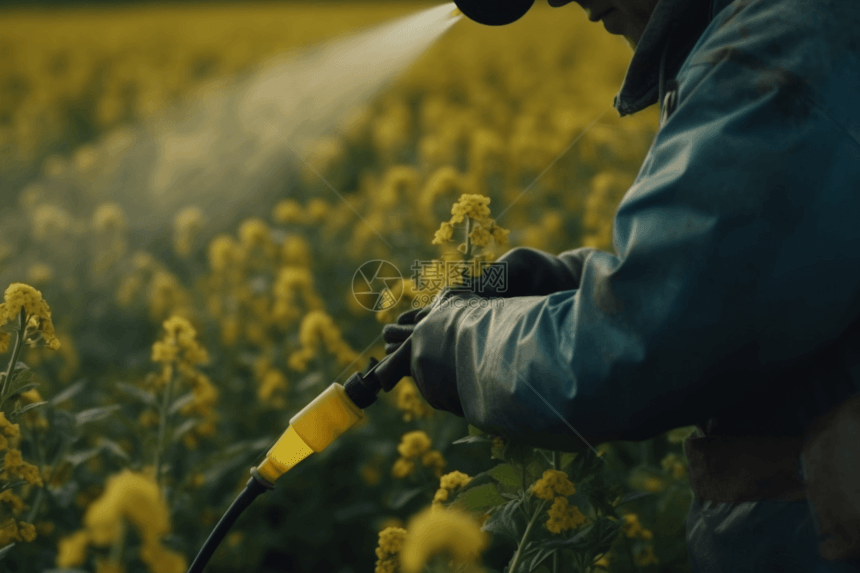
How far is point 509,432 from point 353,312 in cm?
246

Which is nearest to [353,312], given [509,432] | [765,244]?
[509,432]

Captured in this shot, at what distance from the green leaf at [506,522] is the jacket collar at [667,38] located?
82cm

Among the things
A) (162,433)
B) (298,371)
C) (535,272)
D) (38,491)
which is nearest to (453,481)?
(535,272)

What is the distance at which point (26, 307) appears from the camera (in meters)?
1.59

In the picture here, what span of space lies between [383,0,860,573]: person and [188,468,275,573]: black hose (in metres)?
0.46

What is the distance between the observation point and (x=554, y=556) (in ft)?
5.46

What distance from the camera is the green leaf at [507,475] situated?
5.27 ft

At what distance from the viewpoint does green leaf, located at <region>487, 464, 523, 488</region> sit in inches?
63.3

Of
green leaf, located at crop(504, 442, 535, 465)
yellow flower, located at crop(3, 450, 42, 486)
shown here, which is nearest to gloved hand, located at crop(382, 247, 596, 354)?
green leaf, located at crop(504, 442, 535, 465)

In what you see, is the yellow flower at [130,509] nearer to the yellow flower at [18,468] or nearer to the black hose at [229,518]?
the black hose at [229,518]

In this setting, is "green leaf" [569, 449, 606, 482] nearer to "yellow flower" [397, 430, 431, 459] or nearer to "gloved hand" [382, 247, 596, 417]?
"gloved hand" [382, 247, 596, 417]

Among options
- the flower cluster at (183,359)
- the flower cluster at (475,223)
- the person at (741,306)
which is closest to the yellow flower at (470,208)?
the flower cluster at (475,223)

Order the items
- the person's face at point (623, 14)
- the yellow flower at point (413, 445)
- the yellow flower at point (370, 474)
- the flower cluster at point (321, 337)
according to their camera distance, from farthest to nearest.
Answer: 1. the yellow flower at point (370, 474)
2. the flower cluster at point (321, 337)
3. the yellow flower at point (413, 445)
4. the person's face at point (623, 14)

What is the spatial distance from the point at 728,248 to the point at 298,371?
8.12 ft
